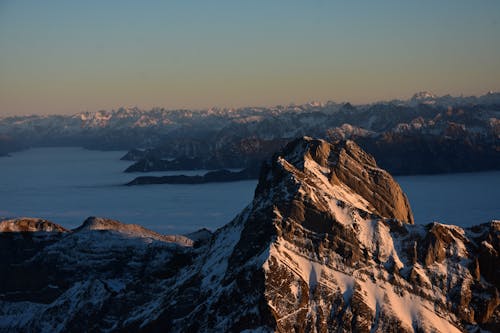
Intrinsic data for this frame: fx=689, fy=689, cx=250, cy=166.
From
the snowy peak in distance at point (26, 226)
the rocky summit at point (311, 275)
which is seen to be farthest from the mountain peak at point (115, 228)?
the rocky summit at point (311, 275)

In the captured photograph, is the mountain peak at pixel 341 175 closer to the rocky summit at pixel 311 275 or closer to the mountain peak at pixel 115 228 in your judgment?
the rocky summit at pixel 311 275

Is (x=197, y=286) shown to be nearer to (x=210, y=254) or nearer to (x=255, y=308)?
(x=210, y=254)

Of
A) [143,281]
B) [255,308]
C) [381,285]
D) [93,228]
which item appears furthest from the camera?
[93,228]

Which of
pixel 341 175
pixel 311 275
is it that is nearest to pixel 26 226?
pixel 341 175

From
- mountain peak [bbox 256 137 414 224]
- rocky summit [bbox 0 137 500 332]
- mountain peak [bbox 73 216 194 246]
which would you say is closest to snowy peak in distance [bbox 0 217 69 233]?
mountain peak [bbox 73 216 194 246]

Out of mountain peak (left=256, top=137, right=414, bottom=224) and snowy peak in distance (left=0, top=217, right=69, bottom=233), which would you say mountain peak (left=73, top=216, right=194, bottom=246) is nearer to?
snowy peak in distance (left=0, top=217, right=69, bottom=233)

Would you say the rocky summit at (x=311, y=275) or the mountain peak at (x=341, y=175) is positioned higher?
the mountain peak at (x=341, y=175)

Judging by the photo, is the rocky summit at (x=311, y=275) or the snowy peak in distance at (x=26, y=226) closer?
the rocky summit at (x=311, y=275)

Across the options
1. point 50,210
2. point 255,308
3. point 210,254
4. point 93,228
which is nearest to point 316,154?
point 210,254

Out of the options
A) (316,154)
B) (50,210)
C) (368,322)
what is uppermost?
(316,154)
